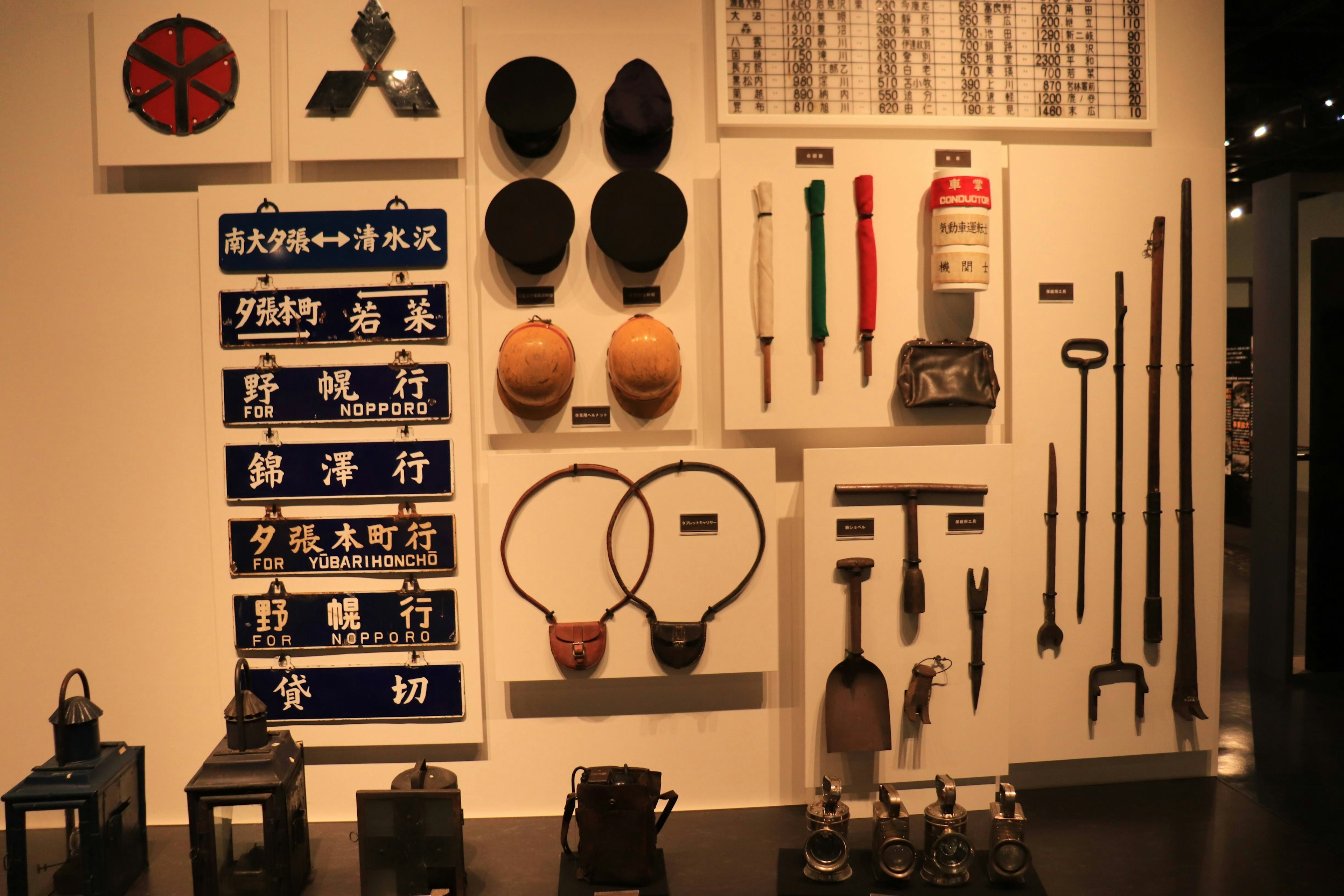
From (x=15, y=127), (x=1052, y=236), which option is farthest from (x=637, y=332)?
(x=15, y=127)

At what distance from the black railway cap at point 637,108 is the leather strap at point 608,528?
3.22 feet

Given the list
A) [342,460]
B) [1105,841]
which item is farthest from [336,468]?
[1105,841]

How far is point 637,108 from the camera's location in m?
2.54

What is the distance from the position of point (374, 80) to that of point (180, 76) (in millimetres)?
576

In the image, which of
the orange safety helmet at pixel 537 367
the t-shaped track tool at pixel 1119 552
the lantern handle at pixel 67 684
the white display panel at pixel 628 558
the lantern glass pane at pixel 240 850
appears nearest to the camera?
the lantern handle at pixel 67 684

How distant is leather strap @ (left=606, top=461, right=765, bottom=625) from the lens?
2.59 meters

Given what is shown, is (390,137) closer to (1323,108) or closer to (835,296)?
(835,296)

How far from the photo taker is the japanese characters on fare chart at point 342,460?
2.60 meters

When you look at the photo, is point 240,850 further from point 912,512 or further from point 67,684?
point 912,512

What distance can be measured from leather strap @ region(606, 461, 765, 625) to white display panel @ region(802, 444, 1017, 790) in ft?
0.49

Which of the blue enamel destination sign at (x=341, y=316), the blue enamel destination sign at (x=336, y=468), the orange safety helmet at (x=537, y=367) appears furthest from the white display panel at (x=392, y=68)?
the blue enamel destination sign at (x=336, y=468)

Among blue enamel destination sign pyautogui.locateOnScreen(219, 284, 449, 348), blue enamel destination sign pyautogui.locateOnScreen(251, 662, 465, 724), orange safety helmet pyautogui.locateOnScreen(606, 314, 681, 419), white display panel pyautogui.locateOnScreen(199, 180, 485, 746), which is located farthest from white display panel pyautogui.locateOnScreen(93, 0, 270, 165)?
blue enamel destination sign pyautogui.locateOnScreen(251, 662, 465, 724)

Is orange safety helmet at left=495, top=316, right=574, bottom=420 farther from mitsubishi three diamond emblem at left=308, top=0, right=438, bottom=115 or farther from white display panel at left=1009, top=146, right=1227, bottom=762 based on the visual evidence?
white display panel at left=1009, top=146, right=1227, bottom=762

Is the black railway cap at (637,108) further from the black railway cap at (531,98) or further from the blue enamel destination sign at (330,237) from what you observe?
the blue enamel destination sign at (330,237)
